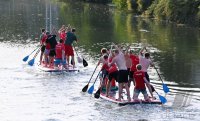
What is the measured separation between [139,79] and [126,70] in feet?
2.30

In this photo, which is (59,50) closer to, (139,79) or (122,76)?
(122,76)

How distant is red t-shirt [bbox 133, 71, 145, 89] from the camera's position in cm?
2161

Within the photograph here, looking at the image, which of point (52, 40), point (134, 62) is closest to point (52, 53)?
point (52, 40)

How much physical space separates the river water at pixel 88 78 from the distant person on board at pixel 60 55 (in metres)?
1.14

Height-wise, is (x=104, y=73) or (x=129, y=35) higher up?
(x=104, y=73)

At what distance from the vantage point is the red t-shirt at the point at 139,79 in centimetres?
2161

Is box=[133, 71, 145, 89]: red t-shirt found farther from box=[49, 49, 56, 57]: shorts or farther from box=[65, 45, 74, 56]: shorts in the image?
box=[49, 49, 56, 57]: shorts

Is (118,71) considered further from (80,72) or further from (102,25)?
(102,25)

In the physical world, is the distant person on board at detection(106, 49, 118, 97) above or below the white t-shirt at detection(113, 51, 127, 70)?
below

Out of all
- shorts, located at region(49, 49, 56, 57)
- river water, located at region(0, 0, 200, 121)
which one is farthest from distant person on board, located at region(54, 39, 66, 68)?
river water, located at region(0, 0, 200, 121)

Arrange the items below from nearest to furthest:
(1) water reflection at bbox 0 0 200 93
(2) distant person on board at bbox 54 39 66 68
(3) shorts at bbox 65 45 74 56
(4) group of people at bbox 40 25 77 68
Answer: (2) distant person on board at bbox 54 39 66 68 < (4) group of people at bbox 40 25 77 68 < (3) shorts at bbox 65 45 74 56 < (1) water reflection at bbox 0 0 200 93

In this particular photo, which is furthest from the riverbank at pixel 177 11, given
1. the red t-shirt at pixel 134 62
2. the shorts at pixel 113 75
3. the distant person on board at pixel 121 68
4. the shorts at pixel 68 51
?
the distant person on board at pixel 121 68

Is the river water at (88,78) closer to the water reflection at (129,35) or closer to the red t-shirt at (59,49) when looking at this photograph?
the water reflection at (129,35)

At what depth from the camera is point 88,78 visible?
2788 centimetres
